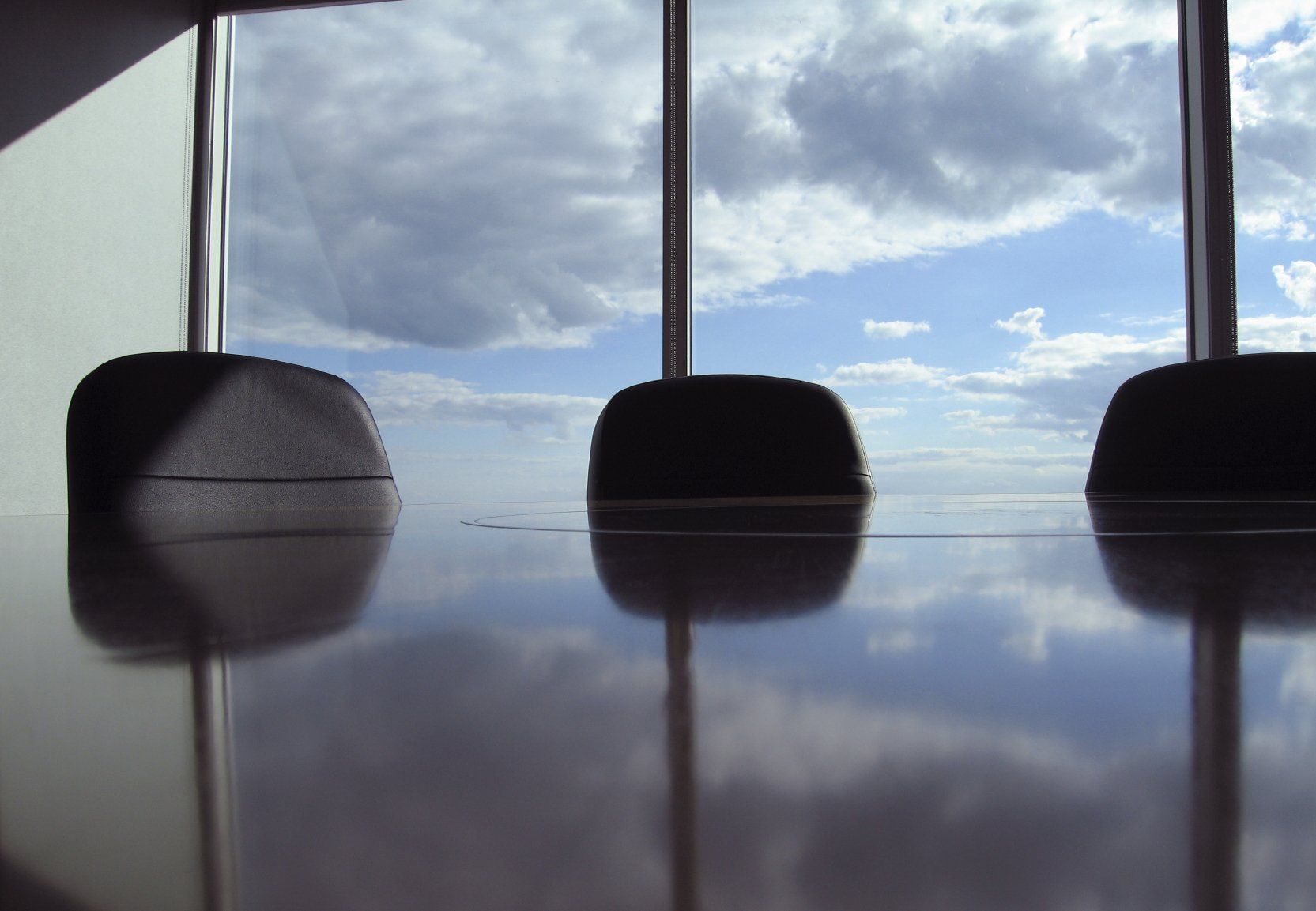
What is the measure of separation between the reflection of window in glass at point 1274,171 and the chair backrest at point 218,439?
252 cm

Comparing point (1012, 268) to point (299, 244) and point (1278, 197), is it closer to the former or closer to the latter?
point (1278, 197)

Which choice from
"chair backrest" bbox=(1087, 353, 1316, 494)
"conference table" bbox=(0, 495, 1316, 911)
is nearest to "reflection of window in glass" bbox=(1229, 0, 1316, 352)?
"chair backrest" bbox=(1087, 353, 1316, 494)

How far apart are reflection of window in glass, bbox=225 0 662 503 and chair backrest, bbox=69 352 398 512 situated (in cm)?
165

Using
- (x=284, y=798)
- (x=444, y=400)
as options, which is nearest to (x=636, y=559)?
(x=284, y=798)

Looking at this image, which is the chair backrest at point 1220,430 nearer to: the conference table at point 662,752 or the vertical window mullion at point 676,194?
the conference table at point 662,752

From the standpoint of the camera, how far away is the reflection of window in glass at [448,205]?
2.89 meters

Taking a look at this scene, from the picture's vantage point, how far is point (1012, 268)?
274cm

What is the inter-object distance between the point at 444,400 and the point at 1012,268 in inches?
76.2

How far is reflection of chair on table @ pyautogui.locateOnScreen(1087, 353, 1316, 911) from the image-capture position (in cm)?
6

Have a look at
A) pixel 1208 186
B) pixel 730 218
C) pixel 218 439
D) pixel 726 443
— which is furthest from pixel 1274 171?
pixel 218 439

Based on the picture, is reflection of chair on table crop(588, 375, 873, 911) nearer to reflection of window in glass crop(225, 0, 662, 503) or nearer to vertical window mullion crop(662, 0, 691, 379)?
vertical window mullion crop(662, 0, 691, 379)

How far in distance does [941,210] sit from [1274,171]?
95 cm

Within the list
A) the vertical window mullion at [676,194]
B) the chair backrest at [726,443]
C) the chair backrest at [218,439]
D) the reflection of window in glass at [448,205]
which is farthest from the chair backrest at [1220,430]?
the reflection of window in glass at [448,205]

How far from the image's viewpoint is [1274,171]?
254cm
